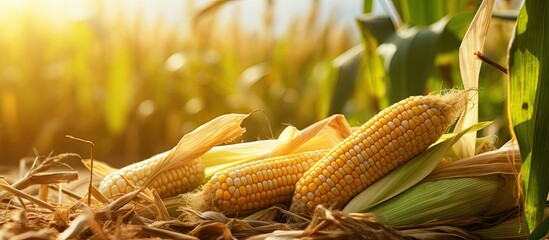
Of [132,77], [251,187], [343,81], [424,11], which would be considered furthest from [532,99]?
[132,77]

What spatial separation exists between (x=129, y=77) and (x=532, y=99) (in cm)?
434

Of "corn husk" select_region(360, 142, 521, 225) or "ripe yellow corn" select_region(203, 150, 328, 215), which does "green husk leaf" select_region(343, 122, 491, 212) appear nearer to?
"corn husk" select_region(360, 142, 521, 225)

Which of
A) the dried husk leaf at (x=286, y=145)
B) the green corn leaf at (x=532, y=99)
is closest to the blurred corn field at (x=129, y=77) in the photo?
the dried husk leaf at (x=286, y=145)

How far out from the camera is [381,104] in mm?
2764

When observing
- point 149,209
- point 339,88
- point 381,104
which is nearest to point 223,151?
point 149,209

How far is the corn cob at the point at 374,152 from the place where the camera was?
131 centimetres

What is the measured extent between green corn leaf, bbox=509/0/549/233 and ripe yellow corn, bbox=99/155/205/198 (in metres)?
0.69

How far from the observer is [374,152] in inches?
51.8

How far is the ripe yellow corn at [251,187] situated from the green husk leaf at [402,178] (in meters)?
0.15

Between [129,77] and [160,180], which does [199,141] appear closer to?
[160,180]

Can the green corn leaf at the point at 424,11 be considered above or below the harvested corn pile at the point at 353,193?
above

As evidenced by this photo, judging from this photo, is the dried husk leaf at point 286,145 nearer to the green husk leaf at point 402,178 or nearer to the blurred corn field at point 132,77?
the green husk leaf at point 402,178

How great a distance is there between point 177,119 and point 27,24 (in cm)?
135

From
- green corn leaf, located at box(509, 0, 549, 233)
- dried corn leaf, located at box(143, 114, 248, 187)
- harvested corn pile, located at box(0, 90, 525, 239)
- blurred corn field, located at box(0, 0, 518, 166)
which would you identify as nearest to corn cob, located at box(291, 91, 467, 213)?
harvested corn pile, located at box(0, 90, 525, 239)
